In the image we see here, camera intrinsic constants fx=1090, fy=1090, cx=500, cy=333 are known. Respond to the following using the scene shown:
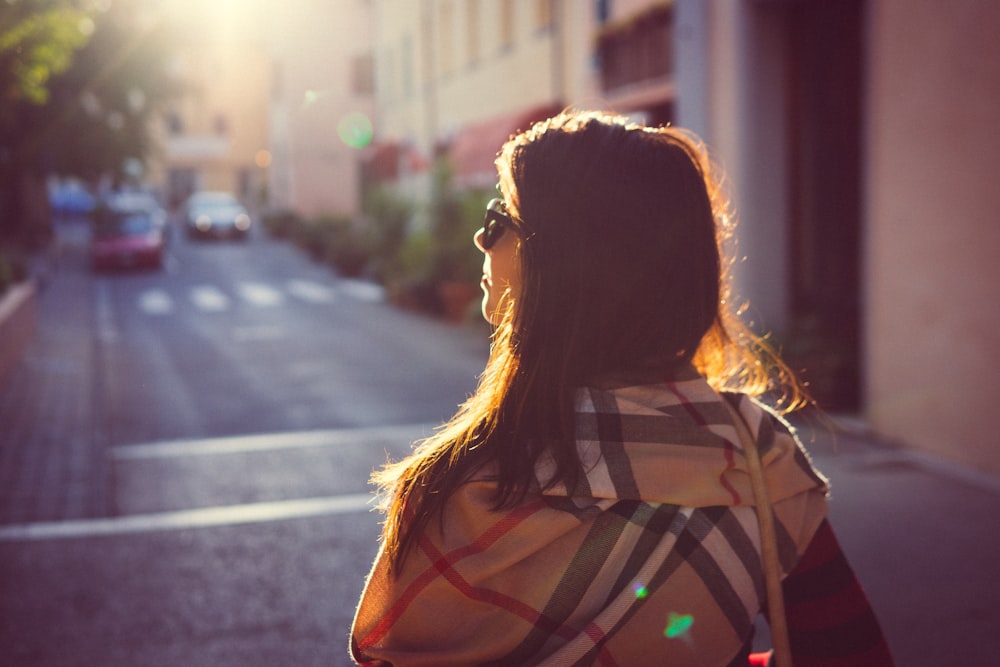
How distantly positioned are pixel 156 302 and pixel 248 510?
1686 cm

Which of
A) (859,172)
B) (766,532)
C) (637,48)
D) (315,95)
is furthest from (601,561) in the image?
(315,95)

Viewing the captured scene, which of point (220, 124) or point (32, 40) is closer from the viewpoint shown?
point (32, 40)

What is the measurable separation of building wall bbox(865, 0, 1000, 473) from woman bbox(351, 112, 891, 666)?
5.90 meters

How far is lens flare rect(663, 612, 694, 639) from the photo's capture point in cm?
151

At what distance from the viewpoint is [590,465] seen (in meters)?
1.49

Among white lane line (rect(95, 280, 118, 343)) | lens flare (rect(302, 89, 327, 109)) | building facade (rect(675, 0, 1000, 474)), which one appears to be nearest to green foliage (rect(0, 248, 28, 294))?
white lane line (rect(95, 280, 118, 343))

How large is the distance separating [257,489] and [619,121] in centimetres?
593

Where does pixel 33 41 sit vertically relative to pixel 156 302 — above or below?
above

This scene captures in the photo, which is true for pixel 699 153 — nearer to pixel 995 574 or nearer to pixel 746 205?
pixel 995 574

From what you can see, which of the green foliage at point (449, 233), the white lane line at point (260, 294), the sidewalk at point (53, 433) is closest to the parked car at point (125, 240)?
the white lane line at point (260, 294)

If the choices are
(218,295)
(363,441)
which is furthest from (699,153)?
(218,295)

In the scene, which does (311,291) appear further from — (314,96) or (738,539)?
(314,96)

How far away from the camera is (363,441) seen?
28.1ft

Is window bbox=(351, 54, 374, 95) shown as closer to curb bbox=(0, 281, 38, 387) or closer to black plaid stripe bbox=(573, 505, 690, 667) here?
curb bbox=(0, 281, 38, 387)
